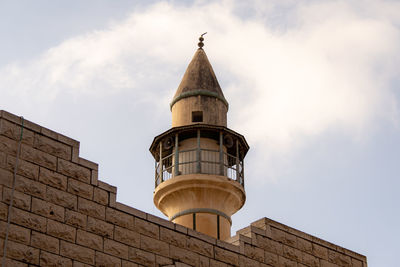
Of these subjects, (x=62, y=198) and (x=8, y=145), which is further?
(x=62, y=198)

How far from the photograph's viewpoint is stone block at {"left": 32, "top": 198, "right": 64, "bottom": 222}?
1359cm

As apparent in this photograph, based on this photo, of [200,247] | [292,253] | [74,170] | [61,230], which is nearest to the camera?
[61,230]

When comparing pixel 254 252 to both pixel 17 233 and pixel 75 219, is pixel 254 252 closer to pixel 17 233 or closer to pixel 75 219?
pixel 75 219

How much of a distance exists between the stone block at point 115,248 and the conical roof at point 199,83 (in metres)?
9.88

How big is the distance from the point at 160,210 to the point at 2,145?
31.9 feet

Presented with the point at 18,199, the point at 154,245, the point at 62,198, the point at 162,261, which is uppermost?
the point at 62,198

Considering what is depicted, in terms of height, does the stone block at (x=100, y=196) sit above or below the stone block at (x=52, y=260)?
above

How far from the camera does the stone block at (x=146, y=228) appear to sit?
1491 centimetres

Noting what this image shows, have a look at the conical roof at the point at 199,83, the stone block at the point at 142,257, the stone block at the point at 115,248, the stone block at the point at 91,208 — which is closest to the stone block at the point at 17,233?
the stone block at the point at 91,208

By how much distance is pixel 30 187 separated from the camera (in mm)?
13703

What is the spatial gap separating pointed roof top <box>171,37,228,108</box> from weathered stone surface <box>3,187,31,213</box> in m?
10.8

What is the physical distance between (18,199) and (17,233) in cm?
66

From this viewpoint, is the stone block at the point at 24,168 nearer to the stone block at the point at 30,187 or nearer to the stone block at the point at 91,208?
the stone block at the point at 30,187

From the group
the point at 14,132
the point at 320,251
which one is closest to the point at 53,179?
the point at 14,132
